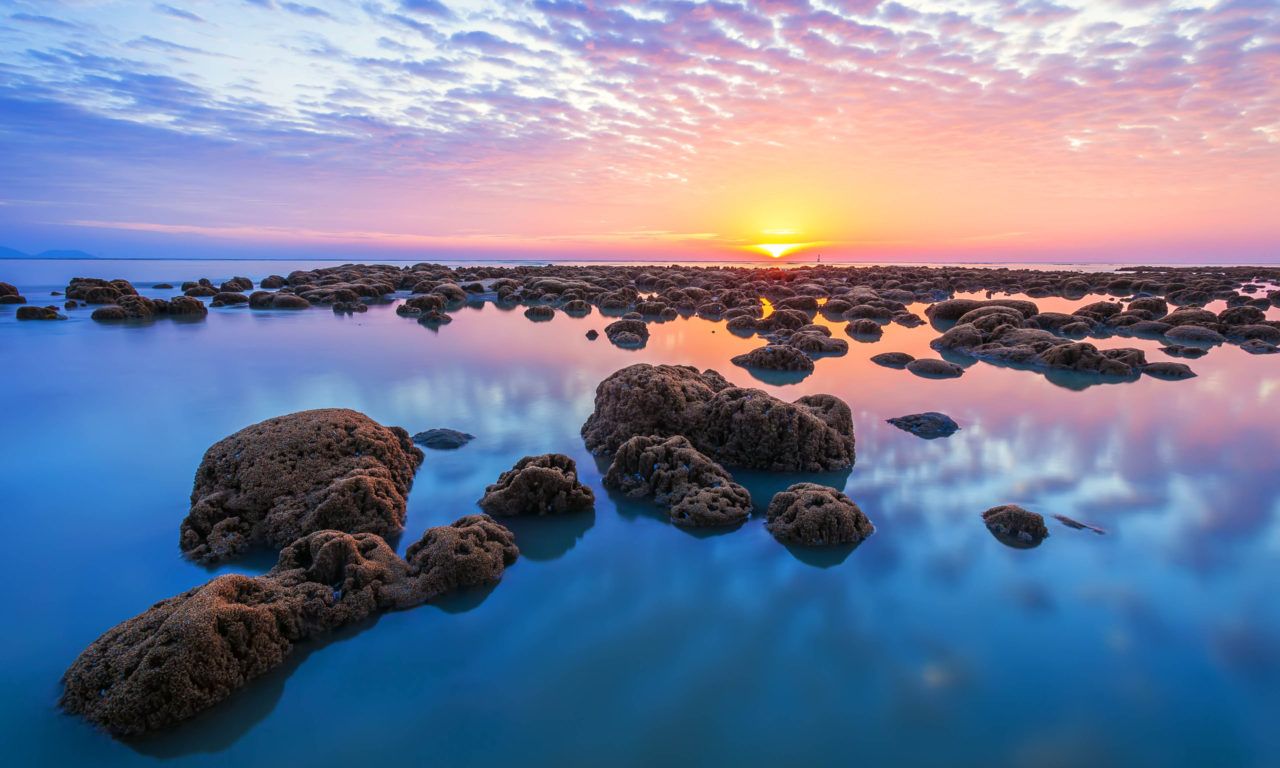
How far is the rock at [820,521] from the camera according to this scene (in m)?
5.74

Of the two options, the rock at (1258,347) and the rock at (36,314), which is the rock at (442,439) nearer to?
the rock at (1258,347)

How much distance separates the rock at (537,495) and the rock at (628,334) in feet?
39.0

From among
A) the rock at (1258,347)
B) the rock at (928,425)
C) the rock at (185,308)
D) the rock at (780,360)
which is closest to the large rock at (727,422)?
the rock at (928,425)

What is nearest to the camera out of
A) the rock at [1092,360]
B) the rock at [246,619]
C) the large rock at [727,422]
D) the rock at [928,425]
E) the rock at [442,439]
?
the rock at [246,619]

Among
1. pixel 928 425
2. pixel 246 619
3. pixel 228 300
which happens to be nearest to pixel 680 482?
pixel 246 619

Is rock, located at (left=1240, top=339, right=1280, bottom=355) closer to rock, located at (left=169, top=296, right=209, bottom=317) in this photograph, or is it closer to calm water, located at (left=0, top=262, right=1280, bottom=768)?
calm water, located at (left=0, top=262, right=1280, bottom=768)

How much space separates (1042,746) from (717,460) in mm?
4719

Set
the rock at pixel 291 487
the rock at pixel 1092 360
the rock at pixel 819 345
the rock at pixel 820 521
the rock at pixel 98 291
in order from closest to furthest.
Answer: the rock at pixel 291 487, the rock at pixel 820 521, the rock at pixel 1092 360, the rock at pixel 819 345, the rock at pixel 98 291

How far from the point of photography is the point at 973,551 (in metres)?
5.69

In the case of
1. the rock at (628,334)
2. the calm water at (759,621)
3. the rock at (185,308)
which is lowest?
the calm water at (759,621)

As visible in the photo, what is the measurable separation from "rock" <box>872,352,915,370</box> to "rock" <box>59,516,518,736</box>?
12.6 m

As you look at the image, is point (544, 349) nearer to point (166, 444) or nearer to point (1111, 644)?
point (166, 444)

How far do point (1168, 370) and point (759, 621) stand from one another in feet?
50.2

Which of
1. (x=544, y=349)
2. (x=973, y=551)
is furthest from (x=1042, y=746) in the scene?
(x=544, y=349)
